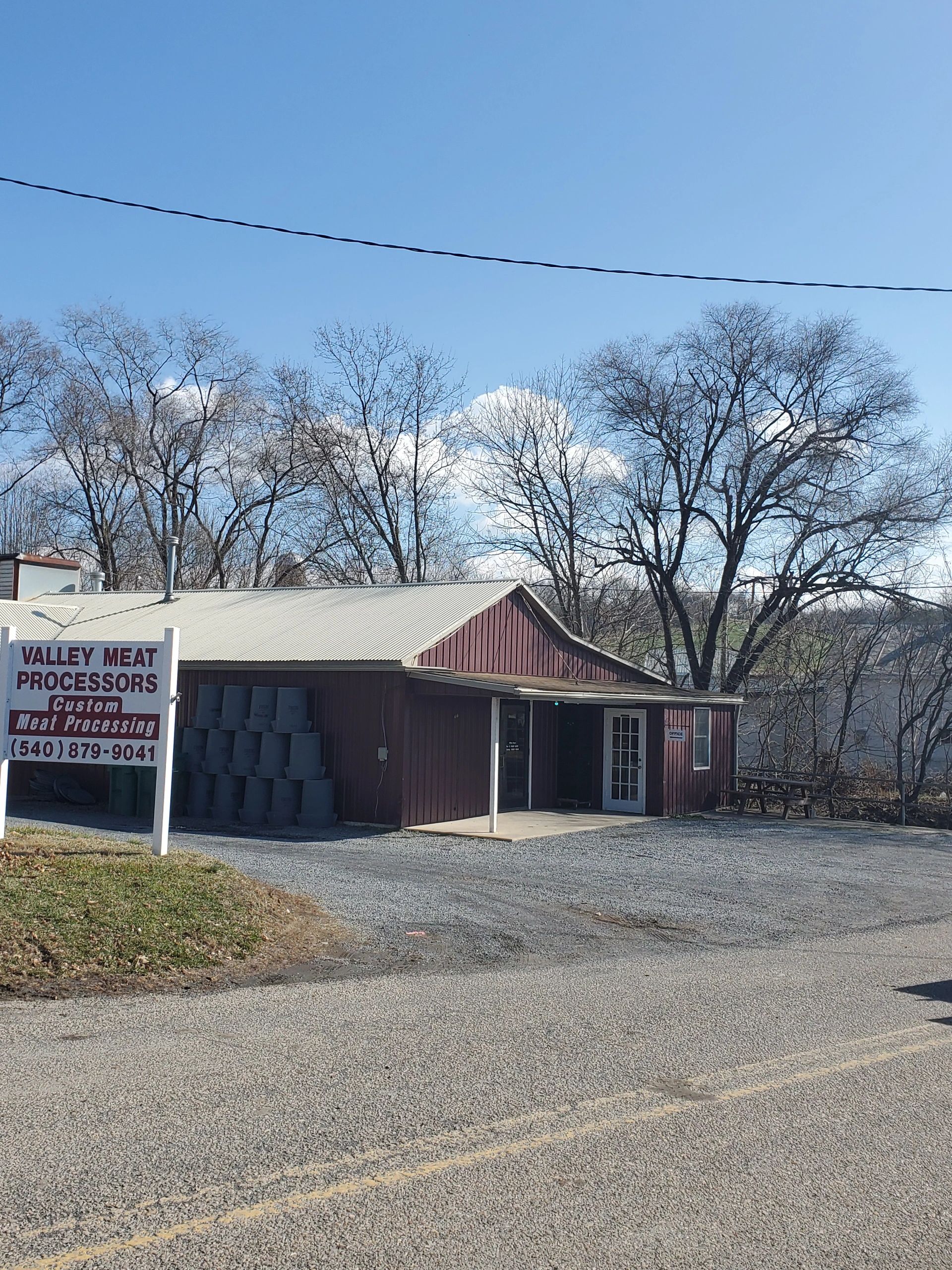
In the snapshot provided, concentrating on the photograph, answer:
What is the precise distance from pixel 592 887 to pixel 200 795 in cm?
883

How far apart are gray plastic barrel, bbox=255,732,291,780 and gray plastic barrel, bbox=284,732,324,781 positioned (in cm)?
12

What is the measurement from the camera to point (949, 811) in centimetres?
2255

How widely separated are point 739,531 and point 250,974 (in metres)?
24.9

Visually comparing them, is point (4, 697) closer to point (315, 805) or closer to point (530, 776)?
point (315, 805)

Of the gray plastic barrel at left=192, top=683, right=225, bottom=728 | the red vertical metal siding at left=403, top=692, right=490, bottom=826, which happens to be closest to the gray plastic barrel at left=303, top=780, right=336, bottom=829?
the red vertical metal siding at left=403, top=692, right=490, bottom=826

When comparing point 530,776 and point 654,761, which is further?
point 530,776

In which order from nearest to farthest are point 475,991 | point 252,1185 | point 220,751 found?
point 252,1185, point 475,991, point 220,751

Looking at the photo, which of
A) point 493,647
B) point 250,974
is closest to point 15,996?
point 250,974

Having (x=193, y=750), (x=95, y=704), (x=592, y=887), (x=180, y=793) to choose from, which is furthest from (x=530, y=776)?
(x=95, y=704)

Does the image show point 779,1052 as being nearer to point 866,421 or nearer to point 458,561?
point 866,421

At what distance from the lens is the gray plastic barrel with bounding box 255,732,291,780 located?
18.8m

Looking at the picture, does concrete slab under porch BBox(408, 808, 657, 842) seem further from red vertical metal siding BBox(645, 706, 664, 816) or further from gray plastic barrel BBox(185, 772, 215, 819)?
gray plastic barrel BBox(185, 772, 215, 819)

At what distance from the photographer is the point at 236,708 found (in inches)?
765

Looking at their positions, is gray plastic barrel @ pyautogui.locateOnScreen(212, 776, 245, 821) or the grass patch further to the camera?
gray plastic barrel @ pyautogui.locateOnScreen(212, 776, 245, 821)
